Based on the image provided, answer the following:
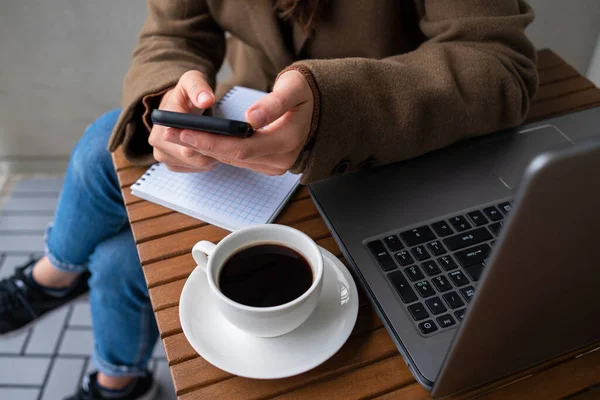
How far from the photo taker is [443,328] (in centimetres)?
50

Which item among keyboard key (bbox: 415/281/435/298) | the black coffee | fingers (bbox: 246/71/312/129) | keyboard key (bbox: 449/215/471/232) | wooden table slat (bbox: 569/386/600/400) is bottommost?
wooden table slat (bbox: 569/386/600/400)

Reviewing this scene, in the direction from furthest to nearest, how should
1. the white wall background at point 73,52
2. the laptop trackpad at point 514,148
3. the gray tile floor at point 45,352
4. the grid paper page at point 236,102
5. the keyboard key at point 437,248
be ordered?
the white wall background at point 73,52
the gray tile floor at point 45,352
the grid paper page at point 236,102
the laptop trackpad at point 514,148
the keyboard key at point 437,248

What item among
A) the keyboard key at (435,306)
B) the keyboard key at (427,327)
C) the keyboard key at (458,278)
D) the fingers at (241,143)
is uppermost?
the fingers at (241,143)

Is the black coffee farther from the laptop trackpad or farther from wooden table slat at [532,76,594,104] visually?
wooden table slat at [532,76,594,104]

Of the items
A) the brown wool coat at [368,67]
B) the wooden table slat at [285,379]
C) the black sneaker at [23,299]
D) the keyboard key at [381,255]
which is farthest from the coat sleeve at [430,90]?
the black sneaker at [23,299]

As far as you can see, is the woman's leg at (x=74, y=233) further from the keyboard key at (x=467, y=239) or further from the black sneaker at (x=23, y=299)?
the keyboard key at (x=467, y=239)

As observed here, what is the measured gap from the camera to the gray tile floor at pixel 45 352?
124cm

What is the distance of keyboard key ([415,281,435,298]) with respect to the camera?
1.71 ft

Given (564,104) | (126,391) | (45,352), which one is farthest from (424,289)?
(45,352)

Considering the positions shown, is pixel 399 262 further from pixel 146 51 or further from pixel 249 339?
pixel 146 51

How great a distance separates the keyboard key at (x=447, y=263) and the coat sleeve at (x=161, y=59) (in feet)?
1.34

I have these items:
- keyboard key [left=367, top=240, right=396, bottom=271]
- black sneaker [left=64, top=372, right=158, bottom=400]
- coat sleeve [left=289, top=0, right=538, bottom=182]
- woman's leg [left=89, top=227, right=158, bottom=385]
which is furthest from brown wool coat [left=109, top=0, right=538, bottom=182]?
black sneaker [left=64, top=372, right=158, bottom=400]

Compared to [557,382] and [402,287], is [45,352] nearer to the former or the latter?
[402,287]

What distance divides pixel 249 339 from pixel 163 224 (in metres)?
0.21
